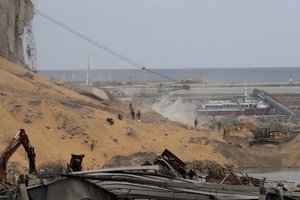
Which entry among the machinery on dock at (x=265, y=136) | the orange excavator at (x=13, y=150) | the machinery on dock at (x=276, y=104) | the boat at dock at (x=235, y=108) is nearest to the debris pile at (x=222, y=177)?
the orange excavator at (x=13, y=150)

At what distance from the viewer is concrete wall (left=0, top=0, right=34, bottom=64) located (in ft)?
204

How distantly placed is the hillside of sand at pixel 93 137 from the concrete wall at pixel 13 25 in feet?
15.3

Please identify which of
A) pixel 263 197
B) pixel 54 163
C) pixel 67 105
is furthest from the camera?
pixel 67 105

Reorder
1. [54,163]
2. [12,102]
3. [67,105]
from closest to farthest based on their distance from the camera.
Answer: [54,163] < [12,102] < [67,105]

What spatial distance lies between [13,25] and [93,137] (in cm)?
2313

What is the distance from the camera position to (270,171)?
48.2 m

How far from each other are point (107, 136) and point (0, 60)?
18286 millimetres

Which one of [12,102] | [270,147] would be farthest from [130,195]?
[270,147]

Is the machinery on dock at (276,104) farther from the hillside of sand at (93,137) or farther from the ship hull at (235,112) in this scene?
the hillside of sand at (93,137)

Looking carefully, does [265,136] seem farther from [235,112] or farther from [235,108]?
[235,108]

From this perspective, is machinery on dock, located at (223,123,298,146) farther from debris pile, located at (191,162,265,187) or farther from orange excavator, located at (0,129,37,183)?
debris pile, located at (191,162,265,187)

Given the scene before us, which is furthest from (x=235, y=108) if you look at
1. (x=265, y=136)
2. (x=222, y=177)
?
(x=222, y=177)

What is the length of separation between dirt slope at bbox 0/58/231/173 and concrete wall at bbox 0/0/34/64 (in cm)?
610

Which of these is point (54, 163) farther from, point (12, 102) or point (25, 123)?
point (12, 102)
